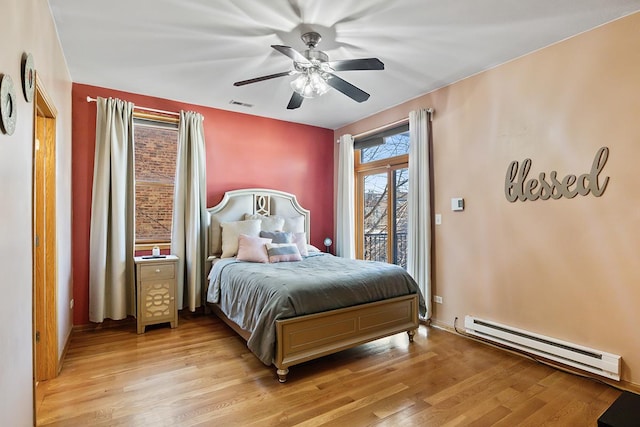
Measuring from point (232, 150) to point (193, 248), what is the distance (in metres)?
1.51

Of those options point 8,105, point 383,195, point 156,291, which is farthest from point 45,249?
point 383,195

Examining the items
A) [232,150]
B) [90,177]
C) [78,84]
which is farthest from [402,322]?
[78,84]

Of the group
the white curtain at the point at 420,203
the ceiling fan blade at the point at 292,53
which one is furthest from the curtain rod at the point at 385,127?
the ceiling fan blade at the point at 292,53

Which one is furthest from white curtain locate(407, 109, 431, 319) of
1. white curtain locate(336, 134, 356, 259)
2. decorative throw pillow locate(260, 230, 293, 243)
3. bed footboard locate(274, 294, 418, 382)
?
decorative throw pillow locate(260, 230, 293, 243)

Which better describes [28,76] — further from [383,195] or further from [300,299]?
[383,195]

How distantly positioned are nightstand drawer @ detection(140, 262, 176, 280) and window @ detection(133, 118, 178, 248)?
Answer: 59cm

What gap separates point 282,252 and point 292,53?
87.3 inches

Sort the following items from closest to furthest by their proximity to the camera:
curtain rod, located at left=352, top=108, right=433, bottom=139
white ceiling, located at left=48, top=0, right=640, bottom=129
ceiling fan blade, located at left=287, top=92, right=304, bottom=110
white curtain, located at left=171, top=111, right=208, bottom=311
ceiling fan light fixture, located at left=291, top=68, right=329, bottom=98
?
white ceiling, located at left=48, top=0, right=640, bottom=129, ceiling fan light fixture, located at left=291, top=68, right=329, bottom=98, ceiling fan blade, located at left=287, top=92, right=304, bottom=110, white curtain, located at left=171, top=111, right=208, bottom=311, curtain rod, located at left=352, top=108, right=433, bottom=139

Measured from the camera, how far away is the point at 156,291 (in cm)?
369

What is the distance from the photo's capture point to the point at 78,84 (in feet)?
12.1

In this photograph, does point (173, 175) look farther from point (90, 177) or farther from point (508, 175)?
point (508, 175)

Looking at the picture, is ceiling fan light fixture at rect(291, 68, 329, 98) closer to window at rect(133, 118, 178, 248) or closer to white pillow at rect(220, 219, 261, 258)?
white pillow at rect(220, 219, 261, 258)

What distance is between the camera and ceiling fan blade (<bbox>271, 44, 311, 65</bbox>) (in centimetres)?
236

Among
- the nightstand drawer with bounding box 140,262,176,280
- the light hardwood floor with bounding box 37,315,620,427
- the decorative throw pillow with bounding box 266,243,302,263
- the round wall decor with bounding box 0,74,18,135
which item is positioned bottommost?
the light hardwood floor with bounding box 37,315,620,427
